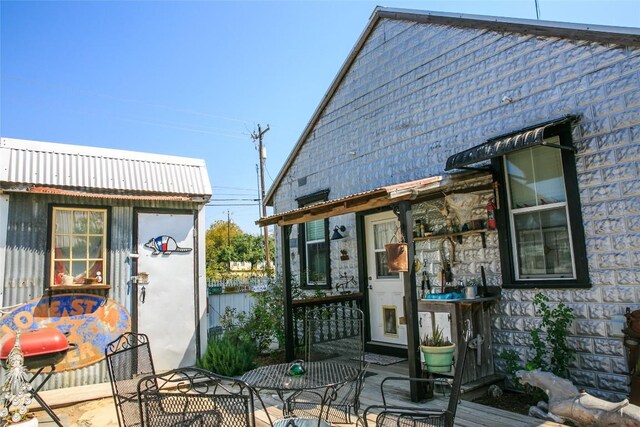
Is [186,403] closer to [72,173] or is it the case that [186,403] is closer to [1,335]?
[1,335]

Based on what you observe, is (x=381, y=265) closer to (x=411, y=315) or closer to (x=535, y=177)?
(x=411, y=315)

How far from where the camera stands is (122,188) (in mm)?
6363

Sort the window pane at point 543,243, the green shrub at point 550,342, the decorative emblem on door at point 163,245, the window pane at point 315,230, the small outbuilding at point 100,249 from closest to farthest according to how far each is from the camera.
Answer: the green shrub at point 550,342 < the window pane at point 543,243 < the small outbuilding at point 100,249 < the decorative emblem on door at point 163,245 < the window pane at point 315,230

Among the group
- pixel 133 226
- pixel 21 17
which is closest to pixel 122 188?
pixel 133 226

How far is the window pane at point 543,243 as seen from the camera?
475cm

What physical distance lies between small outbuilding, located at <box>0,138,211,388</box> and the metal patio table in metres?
3.25

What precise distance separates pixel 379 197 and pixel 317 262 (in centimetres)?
397

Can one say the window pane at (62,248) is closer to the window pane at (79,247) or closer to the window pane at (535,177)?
the window pane at (79,247)

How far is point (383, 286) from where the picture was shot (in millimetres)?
7121

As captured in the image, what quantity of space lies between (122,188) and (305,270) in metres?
4.01

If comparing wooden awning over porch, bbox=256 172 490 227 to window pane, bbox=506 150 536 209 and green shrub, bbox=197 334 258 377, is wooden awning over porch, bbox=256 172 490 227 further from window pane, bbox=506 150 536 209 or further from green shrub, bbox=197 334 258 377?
green shrub, bbox=197 334 258 377

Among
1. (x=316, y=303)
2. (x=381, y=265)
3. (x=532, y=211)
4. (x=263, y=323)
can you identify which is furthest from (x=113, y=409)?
(x=532, y=211)

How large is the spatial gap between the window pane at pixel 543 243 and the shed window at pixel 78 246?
5714 millimetres

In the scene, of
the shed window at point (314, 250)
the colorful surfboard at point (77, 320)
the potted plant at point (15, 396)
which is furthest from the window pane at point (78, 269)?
the shed window at point (314, 250)
